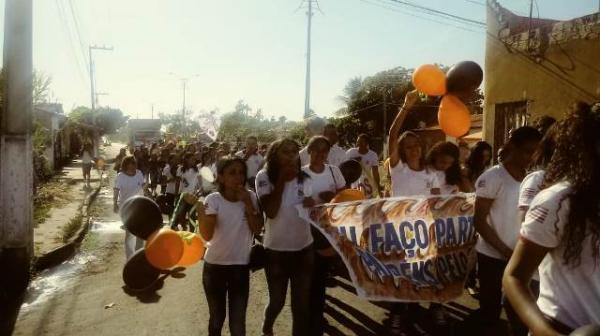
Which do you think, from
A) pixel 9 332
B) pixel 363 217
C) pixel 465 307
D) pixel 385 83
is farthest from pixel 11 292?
pixel 385 83

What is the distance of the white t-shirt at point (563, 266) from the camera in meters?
1.72

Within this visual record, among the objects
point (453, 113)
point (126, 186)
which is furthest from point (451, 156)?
point (126, 186)

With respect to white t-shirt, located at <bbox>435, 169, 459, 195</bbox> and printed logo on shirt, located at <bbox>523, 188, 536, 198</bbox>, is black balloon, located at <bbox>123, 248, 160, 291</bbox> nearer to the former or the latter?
printed logo on shirt, located at <bbox>523, 188, 536, 198</bbox>

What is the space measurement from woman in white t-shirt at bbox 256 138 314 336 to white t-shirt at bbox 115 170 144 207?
14.3ft

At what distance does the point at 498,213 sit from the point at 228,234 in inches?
79.2

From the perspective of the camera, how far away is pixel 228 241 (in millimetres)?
3783

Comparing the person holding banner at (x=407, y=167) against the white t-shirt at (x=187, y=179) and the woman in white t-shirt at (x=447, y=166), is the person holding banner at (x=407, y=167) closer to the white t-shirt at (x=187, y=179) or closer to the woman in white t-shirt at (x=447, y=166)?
the woman in white t-shirt at (x=447, y=166)

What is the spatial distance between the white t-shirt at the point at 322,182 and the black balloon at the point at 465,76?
1517 mm

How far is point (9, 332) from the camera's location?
5129 millimetres

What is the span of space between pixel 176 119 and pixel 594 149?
96235mm

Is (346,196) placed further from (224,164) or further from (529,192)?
(529,192)

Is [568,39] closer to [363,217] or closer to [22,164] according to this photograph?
[363,217]

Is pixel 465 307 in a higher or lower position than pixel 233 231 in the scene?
lower

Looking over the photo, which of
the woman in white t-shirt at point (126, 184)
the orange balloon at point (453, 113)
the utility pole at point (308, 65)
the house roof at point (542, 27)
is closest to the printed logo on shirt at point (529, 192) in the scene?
the orange balloon at point (453, 113)
